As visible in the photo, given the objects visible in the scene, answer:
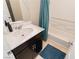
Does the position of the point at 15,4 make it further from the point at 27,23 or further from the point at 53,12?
the point at 53,12

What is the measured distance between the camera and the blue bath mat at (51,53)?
77.5 inches

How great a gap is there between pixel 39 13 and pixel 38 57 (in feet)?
3.30

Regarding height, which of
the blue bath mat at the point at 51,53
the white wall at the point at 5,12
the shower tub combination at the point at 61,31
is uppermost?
the white wall at the point at 5,12

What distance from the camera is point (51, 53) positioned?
2074 millimetres

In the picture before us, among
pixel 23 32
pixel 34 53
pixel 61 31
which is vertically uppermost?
pixel 23 32

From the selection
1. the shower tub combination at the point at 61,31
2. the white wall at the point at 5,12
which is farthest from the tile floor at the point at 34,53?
the white wall at the point at 5,12

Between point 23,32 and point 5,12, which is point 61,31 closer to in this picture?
point 23,32

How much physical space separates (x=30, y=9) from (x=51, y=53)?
44.3 inches

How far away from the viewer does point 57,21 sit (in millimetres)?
2154

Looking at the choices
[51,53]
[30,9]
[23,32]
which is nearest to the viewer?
[23,32]

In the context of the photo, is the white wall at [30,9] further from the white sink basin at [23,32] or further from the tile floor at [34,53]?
the tile floor at [34,53]

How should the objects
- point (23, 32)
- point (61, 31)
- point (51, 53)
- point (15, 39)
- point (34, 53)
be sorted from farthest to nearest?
point (61, 31) < point (51, 53) < point (34, 53) < point (23, 32) < point (15, 39)

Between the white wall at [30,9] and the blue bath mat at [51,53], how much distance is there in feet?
2.43

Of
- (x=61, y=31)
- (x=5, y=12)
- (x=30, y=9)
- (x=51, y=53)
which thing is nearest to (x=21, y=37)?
(x=5, y=12)
